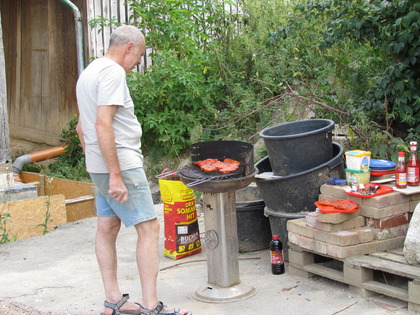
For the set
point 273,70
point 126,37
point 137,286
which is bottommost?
point 137,286

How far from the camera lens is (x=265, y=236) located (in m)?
5.57

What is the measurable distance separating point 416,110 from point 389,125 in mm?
427

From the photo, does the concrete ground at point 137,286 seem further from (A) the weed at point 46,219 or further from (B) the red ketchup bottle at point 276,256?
(A) the weed at point 46,219

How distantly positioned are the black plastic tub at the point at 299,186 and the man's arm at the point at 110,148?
Answer: 1740mm

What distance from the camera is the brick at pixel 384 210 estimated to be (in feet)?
14.6

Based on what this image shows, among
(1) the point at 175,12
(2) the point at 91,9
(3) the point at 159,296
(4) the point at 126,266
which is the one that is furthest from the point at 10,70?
(3) the point at 159,296

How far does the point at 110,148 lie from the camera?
12.1 feet

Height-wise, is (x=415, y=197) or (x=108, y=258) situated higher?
(x=415, y=197)

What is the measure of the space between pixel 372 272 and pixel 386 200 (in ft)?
1.95

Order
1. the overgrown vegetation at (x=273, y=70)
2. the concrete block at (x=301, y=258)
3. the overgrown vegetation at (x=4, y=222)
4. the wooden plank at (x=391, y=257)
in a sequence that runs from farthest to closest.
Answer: the overgrown vegetation at (x=4, y=222), the overgrown vegetation at (x=273, y=70), the concrete block at (x=301, y=258), the wooden plank at (x=391, y=257)

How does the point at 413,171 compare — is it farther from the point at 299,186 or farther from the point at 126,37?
the point at 126,37

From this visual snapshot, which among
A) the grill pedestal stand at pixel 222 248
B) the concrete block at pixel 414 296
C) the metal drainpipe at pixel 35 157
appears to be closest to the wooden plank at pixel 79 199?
the metal drainpipe at pixel 35 157

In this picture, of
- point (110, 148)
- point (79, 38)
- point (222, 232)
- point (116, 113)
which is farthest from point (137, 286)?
point (79, 38)

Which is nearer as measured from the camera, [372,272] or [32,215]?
[372,272]
